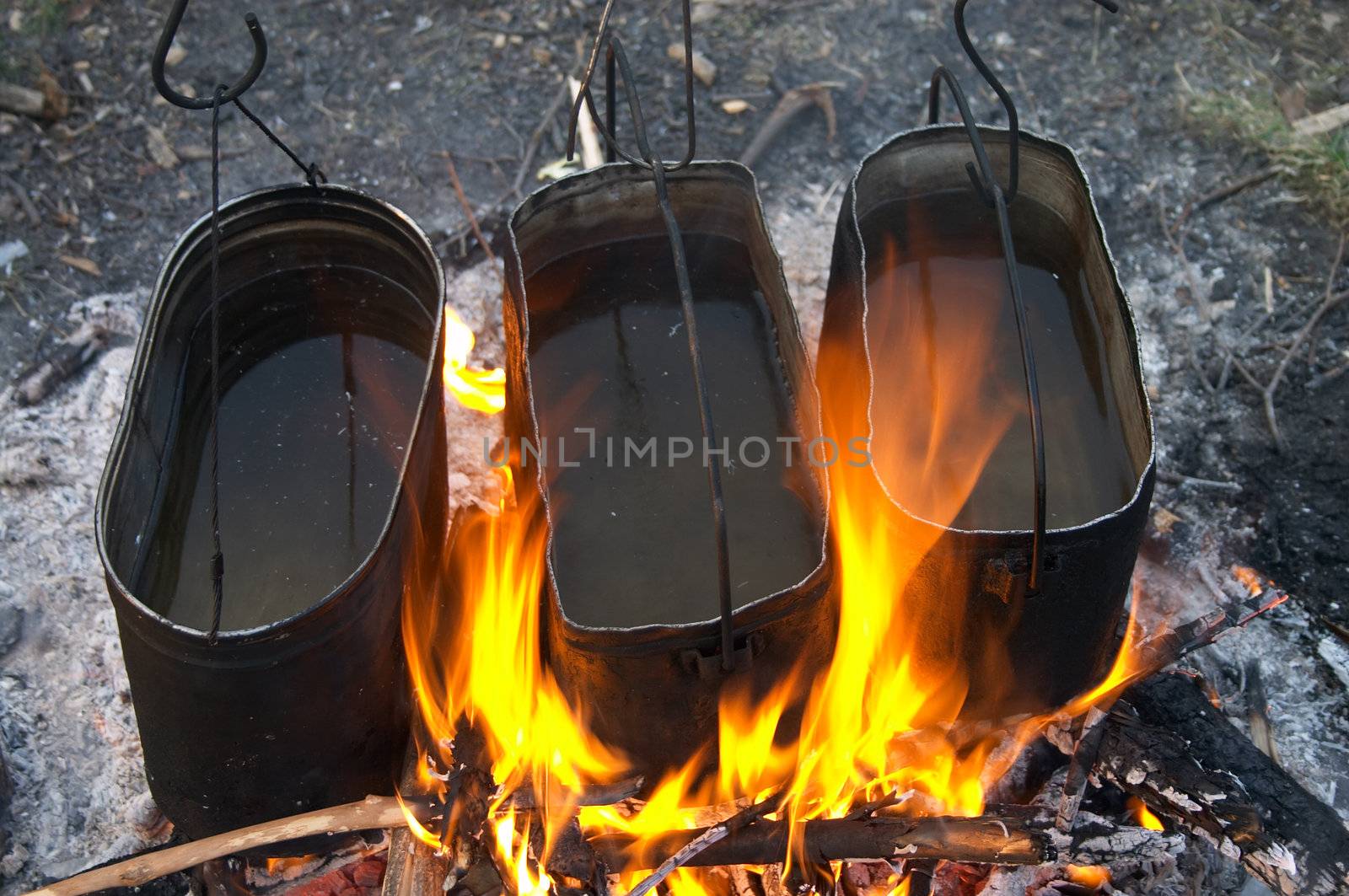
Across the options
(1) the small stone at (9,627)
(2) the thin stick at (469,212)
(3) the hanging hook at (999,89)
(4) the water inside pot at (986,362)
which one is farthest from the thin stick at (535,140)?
(1) the small stone at (9,627)

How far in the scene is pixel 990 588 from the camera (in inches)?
98.8

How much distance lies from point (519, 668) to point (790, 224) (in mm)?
2122

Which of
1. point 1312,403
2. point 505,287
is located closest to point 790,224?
point 505,287

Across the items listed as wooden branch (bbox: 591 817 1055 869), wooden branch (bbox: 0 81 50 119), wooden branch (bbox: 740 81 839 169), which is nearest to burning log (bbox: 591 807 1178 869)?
wooden branch (bbox: 591 817 1055 869)

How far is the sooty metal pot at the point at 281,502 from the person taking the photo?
2.45m

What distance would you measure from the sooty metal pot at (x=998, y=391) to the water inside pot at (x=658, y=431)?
0.24 metres

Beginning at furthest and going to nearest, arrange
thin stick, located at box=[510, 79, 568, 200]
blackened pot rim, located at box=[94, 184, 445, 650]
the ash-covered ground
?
thin stick, located at box=[510, 79, 568, 200] → the ash-covered ground → blackened pot rim, located at box=[94, 184, 445, 650]

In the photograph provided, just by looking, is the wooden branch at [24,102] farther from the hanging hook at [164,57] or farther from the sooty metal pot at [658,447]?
the hanging hook at [164,57]

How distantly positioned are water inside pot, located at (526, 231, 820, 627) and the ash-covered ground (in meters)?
0.43

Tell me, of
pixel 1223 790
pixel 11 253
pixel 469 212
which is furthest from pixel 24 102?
pixel 1223 790

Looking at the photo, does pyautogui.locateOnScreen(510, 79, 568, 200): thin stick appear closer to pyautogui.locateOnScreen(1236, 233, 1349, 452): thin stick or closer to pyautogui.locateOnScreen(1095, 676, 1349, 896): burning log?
pyautogui.locateOnScreen(1236, 233, 1349, 452): thin stick

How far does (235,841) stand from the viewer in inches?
99.9

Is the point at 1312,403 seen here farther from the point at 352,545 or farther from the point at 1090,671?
the point at 352,545

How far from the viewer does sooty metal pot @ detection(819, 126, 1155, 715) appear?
2.54 m
